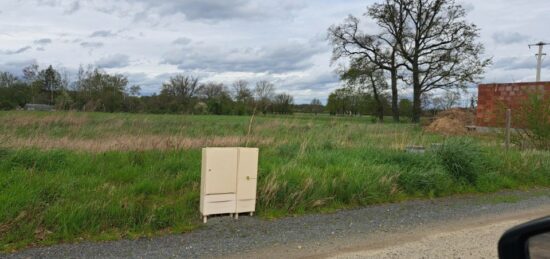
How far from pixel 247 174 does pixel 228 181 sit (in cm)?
33

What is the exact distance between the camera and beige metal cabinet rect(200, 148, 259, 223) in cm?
641

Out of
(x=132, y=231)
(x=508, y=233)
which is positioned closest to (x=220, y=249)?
(x=132, y=231)

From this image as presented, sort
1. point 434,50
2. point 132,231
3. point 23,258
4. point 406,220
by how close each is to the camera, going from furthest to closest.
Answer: point 434,50 → point 406,220 → point 132,231 → point 23,258

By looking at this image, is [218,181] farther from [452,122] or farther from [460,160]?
[452,122]

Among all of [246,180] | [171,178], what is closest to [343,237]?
[246,180]

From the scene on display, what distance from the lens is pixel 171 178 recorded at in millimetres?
7543

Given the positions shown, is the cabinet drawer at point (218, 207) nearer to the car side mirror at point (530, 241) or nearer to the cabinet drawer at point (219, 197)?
the cabinet drawer at point (219, 197)

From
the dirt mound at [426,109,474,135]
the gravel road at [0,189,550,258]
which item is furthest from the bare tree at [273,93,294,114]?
the gravel road at [0,189,550,258]

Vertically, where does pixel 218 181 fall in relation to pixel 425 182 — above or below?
above

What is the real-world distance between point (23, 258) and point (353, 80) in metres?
45.7

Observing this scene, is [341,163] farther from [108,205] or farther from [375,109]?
[375,109]

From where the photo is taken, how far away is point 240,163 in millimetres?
6754

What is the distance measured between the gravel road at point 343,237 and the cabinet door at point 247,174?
0.39 metres

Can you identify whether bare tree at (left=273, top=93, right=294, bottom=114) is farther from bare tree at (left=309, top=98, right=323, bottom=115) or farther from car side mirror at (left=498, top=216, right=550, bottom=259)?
car side mirror at (left=498, top=216, right=550, bottom=259)
